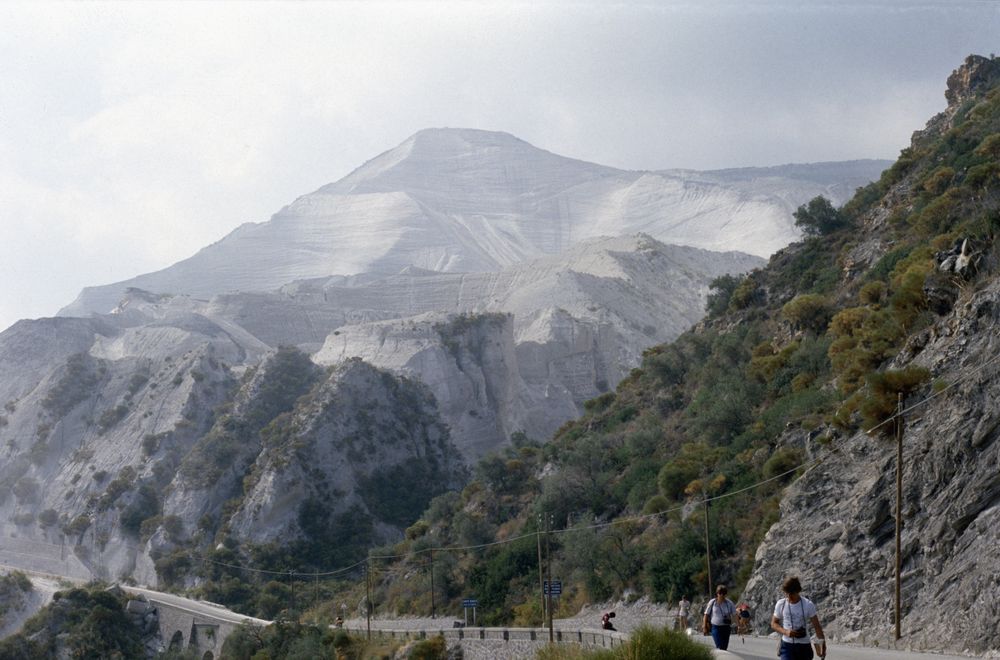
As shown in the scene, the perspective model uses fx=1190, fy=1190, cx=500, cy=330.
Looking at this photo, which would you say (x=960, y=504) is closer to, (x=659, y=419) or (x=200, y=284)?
(x=659, y=419)

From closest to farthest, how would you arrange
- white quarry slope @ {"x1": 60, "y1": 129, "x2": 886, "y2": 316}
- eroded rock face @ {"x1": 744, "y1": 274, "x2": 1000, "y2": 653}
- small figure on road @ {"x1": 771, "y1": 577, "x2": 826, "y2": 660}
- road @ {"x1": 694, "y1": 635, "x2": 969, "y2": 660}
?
small figure on road @ {"x1": 771, "y1": 577, "x2": 826, "y2": 660} → road @ {"x1": 694, "y1": 635, "x2": 969, "y2": 660} → eroded rock face @ {"x1": 744, "y1": 274, "x2": 1000, "y2": 653} → white quarry slope @ {"x1": 60, "y1": 129, "x2": 886, "y2": 316}

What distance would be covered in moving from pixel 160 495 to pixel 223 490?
6.08 m

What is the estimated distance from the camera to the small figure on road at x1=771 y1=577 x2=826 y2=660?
12.3 metres

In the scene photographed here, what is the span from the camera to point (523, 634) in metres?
31.1

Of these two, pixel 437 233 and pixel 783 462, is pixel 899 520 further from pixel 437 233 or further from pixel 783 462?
pixel 437 233

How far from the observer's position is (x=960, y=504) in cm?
2050

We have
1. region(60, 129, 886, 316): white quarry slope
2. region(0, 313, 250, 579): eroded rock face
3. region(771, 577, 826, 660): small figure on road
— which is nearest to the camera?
region(771, 577, 826, 660): small figure on road

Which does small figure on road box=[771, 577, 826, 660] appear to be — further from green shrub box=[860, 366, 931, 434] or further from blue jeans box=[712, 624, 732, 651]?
green shrub box=[860, 366, 931, 434]

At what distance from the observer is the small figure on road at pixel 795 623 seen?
40.3 ft

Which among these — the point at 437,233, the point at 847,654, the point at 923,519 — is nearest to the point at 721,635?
the point at 847,654

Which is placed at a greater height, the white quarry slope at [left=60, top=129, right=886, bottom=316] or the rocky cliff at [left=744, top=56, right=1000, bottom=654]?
the white quarry slope at [left=60, top=129, right=886, bottom=316]

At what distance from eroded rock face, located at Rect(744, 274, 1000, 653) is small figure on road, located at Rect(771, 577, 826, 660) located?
5574 mm

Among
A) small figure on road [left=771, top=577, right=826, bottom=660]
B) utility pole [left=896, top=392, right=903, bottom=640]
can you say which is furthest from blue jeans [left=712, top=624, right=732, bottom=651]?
utility pole [left=896, top=392, right=903, bottom=640]

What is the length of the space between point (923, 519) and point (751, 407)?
19.4 m
